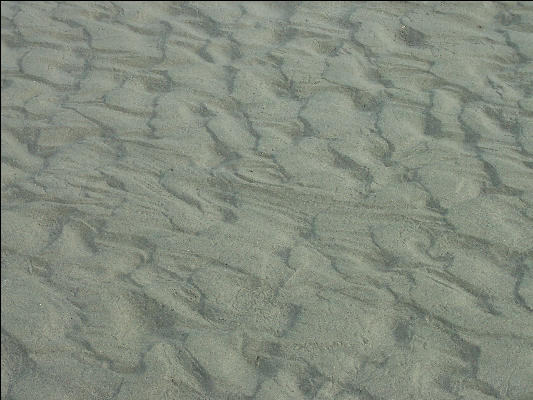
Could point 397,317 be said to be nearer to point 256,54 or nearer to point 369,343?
point 369,343

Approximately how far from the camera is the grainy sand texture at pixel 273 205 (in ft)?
7.81

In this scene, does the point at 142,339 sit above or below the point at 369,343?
below

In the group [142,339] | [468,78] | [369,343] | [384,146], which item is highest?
[468,78]

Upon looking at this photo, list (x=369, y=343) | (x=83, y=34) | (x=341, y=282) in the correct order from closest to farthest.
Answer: (x=369, y=343), (x=341, y=282), (x=83, y=34)

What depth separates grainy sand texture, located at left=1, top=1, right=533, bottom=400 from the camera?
2.38m

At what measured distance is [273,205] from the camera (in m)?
2.96

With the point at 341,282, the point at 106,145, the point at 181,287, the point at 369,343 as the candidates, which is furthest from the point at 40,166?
the point at 369,343

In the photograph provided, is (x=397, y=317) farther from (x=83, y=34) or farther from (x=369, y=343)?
(x=83, y=34)

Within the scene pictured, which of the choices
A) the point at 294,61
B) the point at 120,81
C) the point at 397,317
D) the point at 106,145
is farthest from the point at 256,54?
the point at 397,317

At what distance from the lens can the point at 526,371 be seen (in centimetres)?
225

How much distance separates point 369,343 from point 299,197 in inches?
31.7

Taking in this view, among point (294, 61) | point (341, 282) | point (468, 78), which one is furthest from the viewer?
point (294, 61)

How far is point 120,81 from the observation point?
3.81 m

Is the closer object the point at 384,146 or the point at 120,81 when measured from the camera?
the point at 384,146
